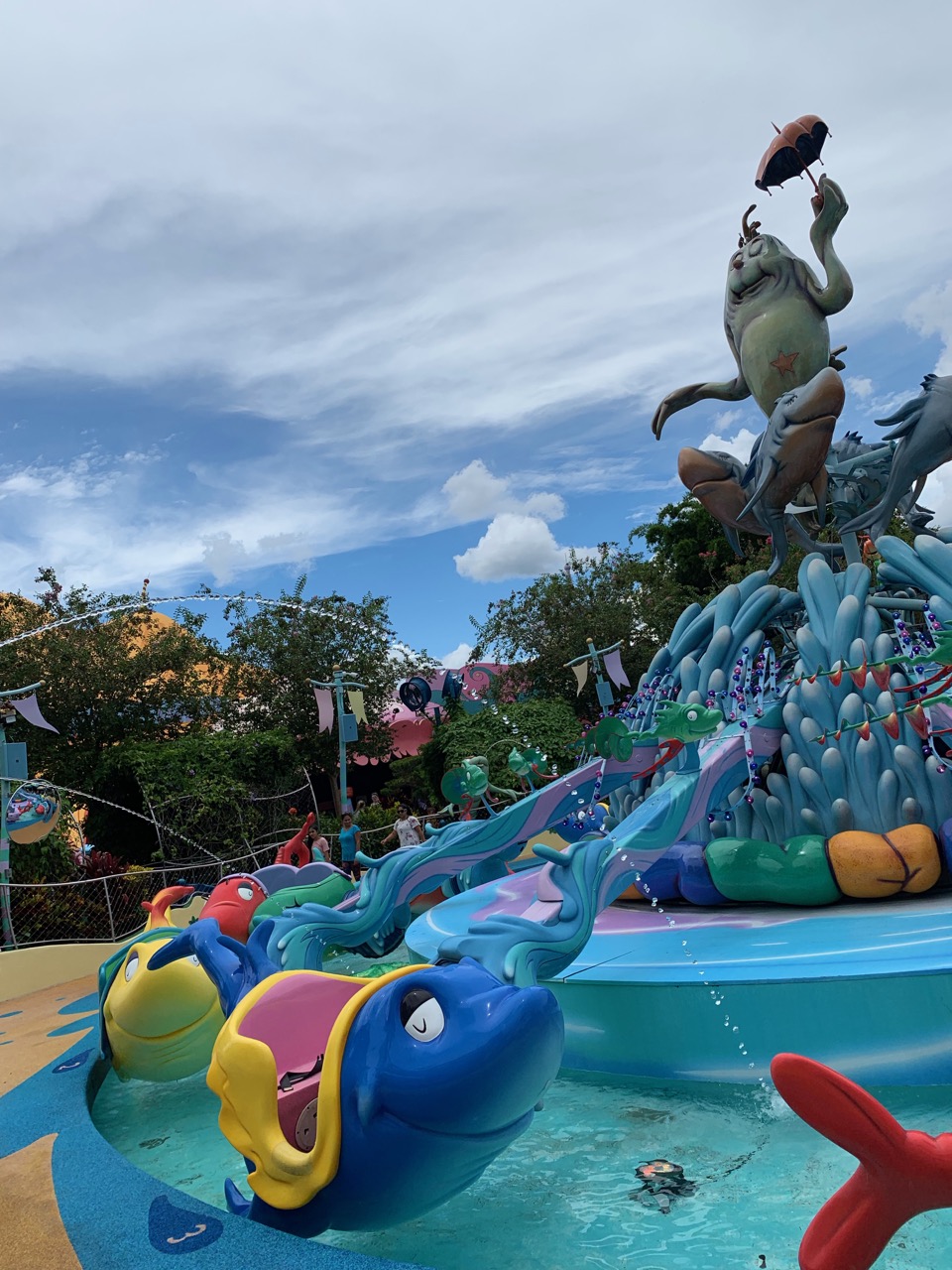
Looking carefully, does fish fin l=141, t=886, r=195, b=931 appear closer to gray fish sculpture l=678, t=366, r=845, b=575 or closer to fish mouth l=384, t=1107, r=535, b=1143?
fish mouth l=384, t=1107, r=535, b=1143

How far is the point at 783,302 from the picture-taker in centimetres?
932

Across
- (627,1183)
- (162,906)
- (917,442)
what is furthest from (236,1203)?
(917,442)

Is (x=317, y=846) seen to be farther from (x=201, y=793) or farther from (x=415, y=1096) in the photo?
(x=415, y=1096)

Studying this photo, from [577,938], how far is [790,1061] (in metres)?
2.65

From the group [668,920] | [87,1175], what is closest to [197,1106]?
[87,1175]

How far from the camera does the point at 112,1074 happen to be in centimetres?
647

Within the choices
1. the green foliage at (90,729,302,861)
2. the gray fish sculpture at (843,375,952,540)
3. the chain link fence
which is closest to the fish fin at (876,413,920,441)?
the gray fish sculpture at (843,375,952,540)

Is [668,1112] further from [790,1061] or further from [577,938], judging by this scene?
[790,1061]

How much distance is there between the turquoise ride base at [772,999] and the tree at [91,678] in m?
14.0

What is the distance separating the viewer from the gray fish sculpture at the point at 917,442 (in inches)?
330

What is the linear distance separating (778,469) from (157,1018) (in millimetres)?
6385

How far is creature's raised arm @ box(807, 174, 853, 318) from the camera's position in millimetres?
9414

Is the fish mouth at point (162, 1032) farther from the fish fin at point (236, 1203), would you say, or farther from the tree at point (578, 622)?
the tree at point (578, 622)

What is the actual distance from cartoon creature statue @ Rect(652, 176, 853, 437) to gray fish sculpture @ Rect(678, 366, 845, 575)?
1066 millimetres
